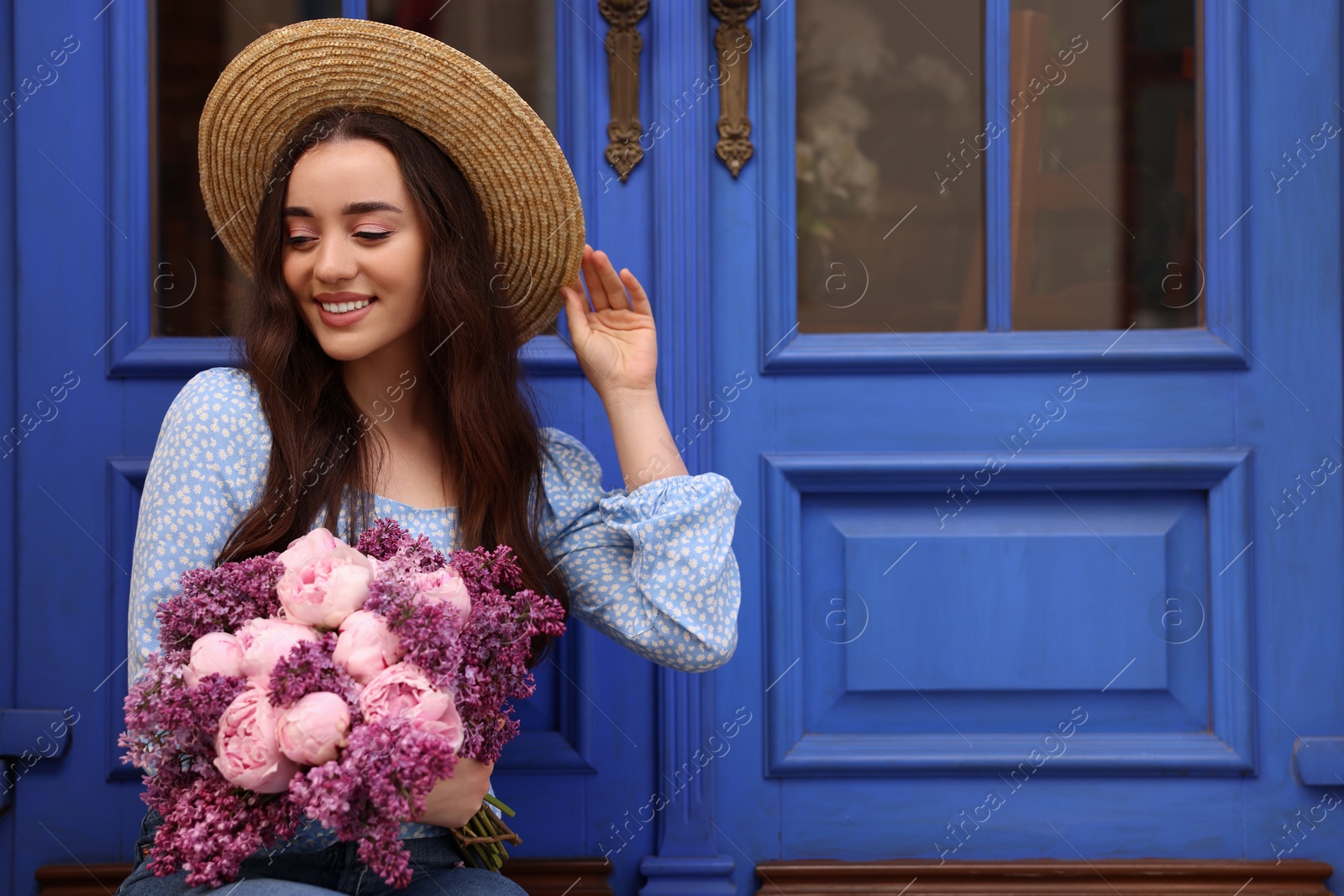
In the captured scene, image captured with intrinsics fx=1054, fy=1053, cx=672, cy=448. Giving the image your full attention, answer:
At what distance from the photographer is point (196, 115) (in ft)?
6.48

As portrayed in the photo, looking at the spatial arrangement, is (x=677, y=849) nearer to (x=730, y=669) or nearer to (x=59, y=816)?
(x=730, y=669)

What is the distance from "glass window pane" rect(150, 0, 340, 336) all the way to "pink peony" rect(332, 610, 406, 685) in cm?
110

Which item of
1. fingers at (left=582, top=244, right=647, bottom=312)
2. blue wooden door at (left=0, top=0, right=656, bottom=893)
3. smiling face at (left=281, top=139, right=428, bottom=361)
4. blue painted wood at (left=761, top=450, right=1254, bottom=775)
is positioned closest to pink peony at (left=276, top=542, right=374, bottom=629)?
smiling face at (left=281, top=139, right=428, bottom=361)

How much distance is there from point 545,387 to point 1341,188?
1.47 m

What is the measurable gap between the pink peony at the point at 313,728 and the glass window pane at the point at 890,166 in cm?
120

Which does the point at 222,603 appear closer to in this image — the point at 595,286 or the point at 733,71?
the point at 595,286

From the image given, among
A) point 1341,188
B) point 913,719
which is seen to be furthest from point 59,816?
point 1341,188

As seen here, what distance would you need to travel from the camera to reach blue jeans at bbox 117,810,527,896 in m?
1.27

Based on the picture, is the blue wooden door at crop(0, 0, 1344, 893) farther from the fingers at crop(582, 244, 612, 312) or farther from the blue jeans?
the blue jeans

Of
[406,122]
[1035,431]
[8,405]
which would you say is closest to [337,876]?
[406,122]

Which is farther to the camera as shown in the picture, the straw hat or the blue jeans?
the straw hat

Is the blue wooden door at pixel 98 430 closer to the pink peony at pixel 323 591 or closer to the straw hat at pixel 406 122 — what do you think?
the straw hat at pixel 406 122

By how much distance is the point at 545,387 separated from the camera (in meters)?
1.92

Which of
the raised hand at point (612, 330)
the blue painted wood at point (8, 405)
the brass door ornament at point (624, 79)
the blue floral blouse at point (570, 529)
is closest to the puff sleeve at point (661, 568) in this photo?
the blue floral blouse at point (570, 529)
